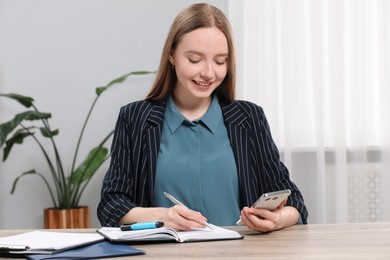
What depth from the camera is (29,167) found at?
397 cm

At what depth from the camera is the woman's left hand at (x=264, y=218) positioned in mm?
1783

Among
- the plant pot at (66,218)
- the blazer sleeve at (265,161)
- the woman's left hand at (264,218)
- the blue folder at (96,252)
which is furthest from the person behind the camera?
the plant pot at (66,218)

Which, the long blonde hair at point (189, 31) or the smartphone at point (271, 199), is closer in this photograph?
the smartphone at point (271, 199)

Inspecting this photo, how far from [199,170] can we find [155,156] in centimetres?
15

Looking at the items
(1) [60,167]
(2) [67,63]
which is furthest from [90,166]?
(2) [67,63]

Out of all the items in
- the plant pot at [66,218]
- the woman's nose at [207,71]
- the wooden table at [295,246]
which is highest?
the woman's nose at [207,71]

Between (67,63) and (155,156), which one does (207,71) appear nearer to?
(155,156)

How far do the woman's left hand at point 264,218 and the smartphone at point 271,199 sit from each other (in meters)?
0.01

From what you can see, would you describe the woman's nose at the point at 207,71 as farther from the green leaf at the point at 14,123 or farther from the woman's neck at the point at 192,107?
the green leaf at the point at 14,123

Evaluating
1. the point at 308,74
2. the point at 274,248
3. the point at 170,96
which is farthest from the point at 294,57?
the point at 274,248

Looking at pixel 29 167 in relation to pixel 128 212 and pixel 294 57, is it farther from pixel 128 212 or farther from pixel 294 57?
pixel 128 212

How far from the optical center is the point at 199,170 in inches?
84.4

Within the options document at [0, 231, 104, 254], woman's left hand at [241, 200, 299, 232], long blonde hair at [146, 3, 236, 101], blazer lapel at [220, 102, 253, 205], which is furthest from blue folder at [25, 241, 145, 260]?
long blonde hair at [146, 3, 236, 101]

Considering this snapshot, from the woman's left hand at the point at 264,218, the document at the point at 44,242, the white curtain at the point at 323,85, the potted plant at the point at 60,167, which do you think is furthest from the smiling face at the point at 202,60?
the white curtain at the point at 323,85
